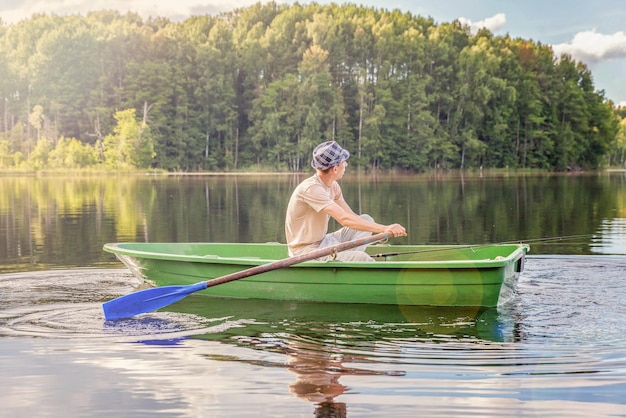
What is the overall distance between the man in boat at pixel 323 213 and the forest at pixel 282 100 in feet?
176

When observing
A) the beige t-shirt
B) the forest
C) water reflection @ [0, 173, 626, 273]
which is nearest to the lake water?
A: the beige t-shirt

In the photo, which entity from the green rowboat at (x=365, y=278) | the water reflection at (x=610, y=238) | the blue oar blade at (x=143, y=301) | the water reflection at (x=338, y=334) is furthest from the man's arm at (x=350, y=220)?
the water reflection at (x=610, y=238)

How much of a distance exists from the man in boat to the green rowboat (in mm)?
259

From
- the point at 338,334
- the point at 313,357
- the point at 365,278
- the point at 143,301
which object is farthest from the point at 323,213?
the point at 313,357

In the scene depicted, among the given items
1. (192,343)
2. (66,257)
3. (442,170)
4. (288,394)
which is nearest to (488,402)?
(288,394)

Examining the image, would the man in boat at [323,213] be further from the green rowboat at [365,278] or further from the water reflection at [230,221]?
the water reflection at [230,221]

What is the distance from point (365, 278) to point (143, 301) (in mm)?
2010

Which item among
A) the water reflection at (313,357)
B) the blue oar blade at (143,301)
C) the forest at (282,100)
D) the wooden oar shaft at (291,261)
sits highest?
the forest at (282,100)

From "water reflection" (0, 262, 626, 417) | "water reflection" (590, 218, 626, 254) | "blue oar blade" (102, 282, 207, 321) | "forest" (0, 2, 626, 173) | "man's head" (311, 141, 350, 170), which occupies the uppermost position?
"forest" (0, 2, 626, 173)

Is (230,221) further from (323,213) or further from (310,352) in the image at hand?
(310,352)

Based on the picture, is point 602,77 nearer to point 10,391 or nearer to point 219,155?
point 219,155

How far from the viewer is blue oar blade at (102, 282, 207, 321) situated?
24.2 feet

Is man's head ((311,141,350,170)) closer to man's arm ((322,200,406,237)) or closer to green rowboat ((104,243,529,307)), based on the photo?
man's arm ((322,200,406,237))

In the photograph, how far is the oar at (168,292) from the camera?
7.36m
